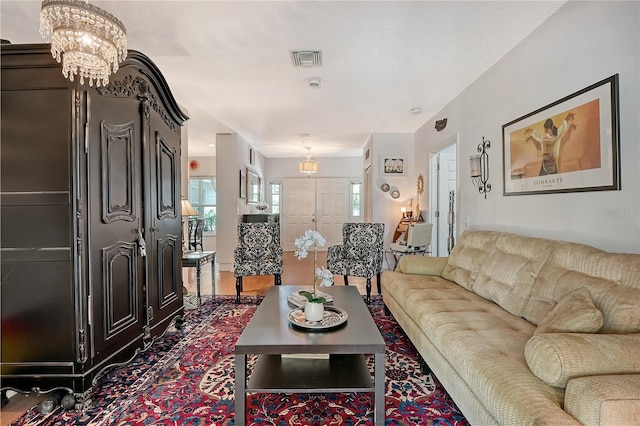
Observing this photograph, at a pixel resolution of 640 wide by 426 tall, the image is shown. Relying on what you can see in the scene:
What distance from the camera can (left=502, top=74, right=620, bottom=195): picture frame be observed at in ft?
6.15

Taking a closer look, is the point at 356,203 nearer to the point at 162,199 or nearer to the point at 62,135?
the point at 162,199

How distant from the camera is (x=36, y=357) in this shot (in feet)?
5.98

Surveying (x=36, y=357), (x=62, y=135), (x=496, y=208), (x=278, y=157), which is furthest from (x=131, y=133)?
(x=278, y=157)

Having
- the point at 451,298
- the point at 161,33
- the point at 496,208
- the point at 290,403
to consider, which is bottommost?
the point at 290,403

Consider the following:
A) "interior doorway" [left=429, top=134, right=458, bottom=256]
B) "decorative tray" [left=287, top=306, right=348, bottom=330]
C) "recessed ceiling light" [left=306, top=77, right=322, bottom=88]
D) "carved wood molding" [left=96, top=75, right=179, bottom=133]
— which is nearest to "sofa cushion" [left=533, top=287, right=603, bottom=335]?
"decorative tray" [left=287, top=306, right=348, bottom=330]

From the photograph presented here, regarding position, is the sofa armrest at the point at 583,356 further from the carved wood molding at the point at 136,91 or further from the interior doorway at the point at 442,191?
the interior doorway at the point at 442,191

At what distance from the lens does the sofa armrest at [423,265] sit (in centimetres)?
316

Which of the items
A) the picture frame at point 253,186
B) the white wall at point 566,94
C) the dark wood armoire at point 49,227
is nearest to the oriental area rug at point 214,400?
the dark wood armoire at point 49,227

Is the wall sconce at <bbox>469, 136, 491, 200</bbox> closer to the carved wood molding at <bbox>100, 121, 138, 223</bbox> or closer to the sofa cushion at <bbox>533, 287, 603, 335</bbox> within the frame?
the sofa cushion at <bbox>533, 287, 603, 335</bbox>

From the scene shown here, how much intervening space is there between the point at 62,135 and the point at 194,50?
1.43 m

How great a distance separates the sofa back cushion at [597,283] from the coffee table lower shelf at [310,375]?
3.56 ft

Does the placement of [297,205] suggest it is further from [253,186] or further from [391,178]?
[391,178]

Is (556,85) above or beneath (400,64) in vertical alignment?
beneath

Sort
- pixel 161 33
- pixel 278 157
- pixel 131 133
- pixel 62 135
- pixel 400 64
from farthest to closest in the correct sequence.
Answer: pixel 278 157
pixel 400 64
pixel 161 33
pixel 131 133
pixel 62 135
